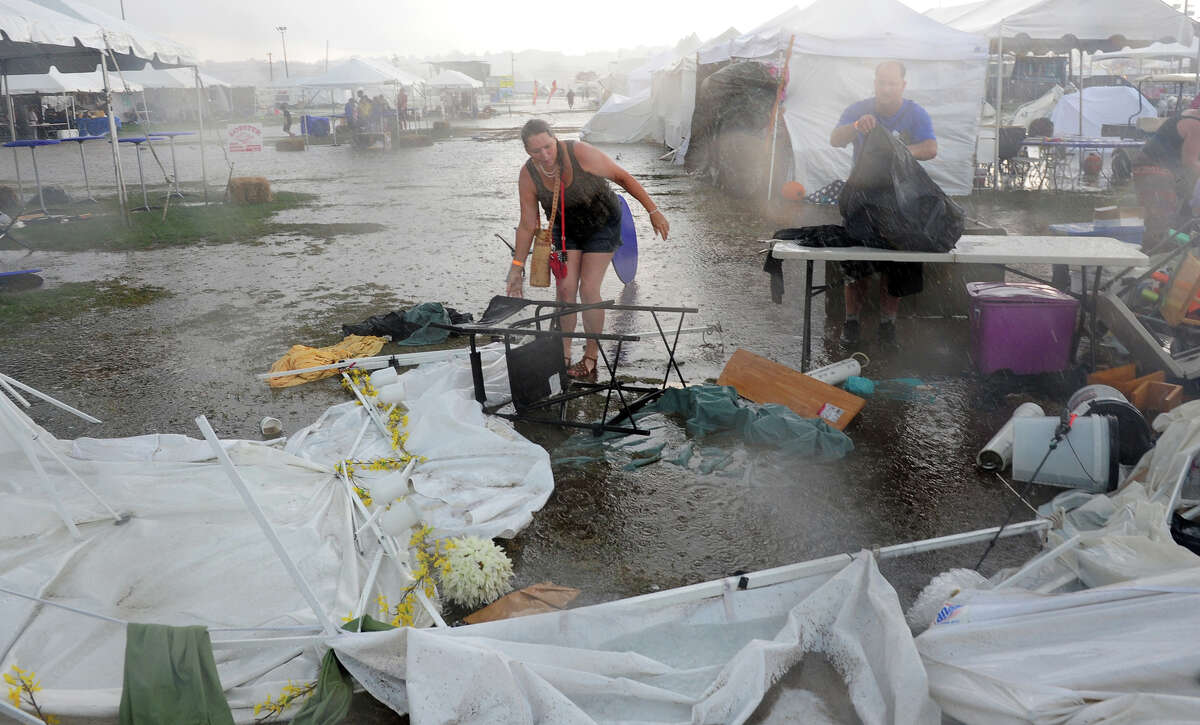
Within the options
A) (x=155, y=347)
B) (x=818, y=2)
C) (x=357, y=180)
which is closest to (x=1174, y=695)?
(x=155, y=347)

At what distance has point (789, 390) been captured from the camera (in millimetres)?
4801

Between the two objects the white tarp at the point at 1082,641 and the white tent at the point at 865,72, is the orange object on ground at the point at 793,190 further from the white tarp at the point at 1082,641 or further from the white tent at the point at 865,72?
the white tarp at the point at 1082,641

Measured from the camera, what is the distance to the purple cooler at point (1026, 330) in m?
5.09

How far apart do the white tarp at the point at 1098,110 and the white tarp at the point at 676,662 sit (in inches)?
739

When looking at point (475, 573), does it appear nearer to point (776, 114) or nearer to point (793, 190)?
point (793, 190)

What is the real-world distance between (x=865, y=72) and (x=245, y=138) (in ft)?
34.2

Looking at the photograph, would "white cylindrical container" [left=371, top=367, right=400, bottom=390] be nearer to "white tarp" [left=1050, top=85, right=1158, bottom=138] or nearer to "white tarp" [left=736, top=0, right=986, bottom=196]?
"white tarp" [left=736, top=0, right=986, bottom=196]

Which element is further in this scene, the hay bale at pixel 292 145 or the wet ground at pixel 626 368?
the hay bale at pixel 292 145

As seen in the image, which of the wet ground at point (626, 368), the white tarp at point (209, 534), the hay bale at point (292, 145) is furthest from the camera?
the hay bale at point (292, 145)

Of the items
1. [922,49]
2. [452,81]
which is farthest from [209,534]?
[452,81]

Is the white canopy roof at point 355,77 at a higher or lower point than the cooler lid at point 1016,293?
higher

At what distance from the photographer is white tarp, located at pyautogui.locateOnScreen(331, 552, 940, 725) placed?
2371 millimetres

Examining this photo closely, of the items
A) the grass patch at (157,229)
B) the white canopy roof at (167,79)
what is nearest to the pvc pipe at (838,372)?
the grass patch at (157,229)

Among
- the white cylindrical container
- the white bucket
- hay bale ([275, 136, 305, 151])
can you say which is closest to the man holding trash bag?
the white bucket
